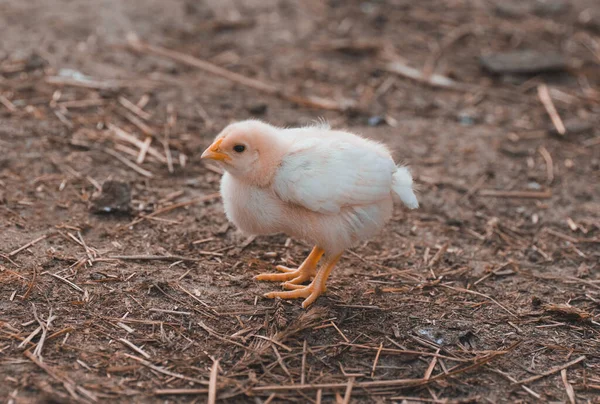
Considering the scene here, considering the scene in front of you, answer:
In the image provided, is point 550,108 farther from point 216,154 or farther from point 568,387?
point 216,154

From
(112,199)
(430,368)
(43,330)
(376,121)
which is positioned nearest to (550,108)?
(376,121)

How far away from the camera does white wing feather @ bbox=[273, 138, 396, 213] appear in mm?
3891

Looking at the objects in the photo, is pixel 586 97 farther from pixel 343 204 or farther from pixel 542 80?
pixel 343 204

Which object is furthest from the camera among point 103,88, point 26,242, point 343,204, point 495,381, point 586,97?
point 586,97

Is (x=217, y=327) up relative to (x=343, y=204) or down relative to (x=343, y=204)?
down

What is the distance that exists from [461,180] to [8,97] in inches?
167

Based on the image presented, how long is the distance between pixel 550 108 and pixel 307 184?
4487 mm

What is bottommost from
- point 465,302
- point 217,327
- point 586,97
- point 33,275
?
point 586,97

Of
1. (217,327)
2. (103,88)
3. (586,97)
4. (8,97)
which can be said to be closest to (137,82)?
(103,88)

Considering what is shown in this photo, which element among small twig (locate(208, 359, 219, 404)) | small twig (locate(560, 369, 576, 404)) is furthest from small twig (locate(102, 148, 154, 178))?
small twig (locate(560, 369, 576, 404))

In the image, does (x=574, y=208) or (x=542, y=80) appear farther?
(x=542, y=80)

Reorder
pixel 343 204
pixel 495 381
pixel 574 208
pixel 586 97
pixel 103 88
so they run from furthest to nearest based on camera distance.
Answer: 1. pixel 586 97
2. pixel 103 88
3. pixel 574 208
4. pixel 343 204
5. pixel 495 381

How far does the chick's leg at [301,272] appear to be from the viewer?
14.6ft

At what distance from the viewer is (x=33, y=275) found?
159 inches
